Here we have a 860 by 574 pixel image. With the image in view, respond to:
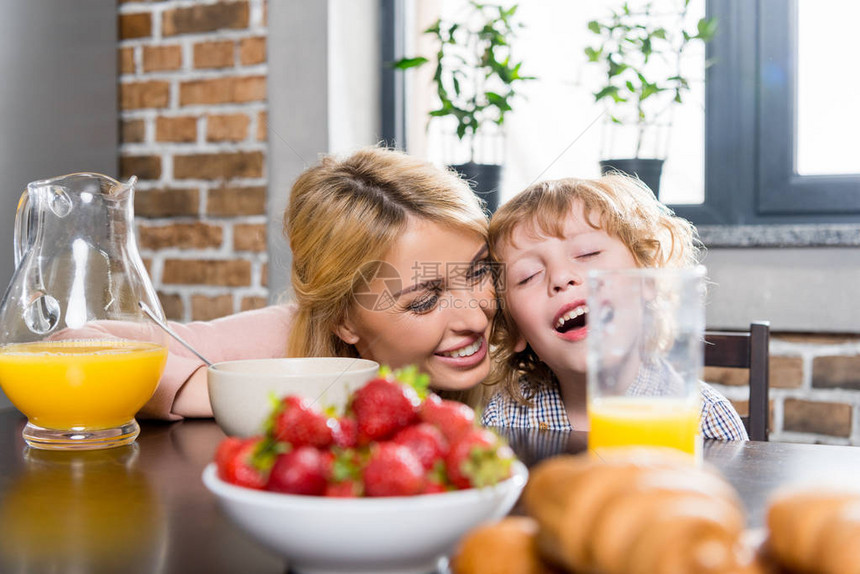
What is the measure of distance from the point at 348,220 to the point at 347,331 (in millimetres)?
204

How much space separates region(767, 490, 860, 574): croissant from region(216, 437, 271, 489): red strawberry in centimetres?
27

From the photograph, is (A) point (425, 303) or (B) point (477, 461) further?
(A) point (425, 303)

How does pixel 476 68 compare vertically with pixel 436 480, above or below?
above

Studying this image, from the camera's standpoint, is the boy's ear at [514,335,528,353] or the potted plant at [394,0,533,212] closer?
the boy's ear at [514,335,528,353]

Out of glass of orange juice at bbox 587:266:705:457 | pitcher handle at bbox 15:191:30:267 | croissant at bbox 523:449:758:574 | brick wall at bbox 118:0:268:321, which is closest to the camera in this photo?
croissant at bbox 523:449:758:574

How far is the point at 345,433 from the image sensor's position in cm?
52

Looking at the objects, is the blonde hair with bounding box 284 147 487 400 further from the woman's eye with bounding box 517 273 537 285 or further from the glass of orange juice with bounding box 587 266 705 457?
the glass of orange juice with bounding box 587 266 705 457

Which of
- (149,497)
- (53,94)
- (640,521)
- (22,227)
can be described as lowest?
(149,497)

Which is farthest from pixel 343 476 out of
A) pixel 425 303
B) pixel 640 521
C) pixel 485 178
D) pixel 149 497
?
pixel 485 178

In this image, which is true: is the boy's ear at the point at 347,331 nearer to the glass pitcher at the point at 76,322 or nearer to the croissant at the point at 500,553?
the glass pitcher at the point at 76,322

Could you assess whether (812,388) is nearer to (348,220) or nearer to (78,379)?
(348,220)

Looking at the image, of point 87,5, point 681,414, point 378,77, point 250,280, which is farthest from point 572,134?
point 681,414

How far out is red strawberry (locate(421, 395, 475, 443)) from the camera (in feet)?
1.63

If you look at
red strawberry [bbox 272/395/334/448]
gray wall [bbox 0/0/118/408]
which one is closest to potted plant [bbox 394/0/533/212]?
gray wall [bbox 0/0/118/408]
